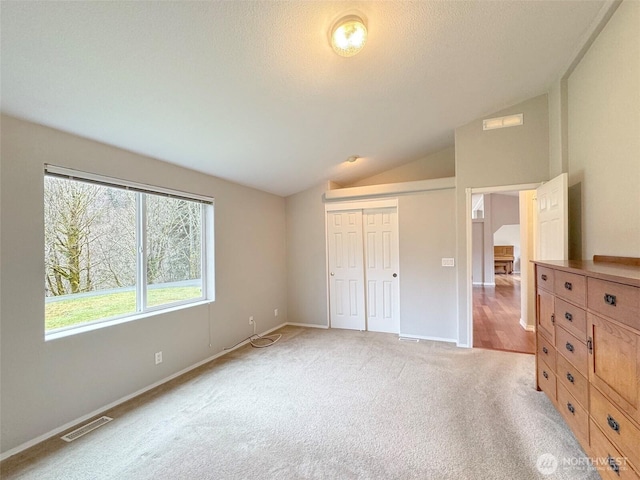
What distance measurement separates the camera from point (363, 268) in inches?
181

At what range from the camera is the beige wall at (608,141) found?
6.44 ft

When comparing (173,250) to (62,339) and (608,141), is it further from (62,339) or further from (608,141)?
(608,141)

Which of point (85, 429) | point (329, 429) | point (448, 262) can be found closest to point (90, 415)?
point (85, 429)

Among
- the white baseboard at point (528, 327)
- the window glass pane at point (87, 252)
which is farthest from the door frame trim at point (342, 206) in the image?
the window glass pane at point (87, 252)

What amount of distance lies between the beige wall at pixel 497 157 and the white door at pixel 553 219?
36 centimetres

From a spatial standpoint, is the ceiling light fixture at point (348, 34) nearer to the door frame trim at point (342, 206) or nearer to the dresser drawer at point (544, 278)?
the dresser drawer at point (544, 278)

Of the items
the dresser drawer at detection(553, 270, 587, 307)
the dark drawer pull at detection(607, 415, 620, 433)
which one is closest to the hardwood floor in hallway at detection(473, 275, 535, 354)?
the dresser drawer at detection(553, 270, 587, 307)

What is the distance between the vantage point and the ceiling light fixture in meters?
1.78

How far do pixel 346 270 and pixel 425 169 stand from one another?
2079mm

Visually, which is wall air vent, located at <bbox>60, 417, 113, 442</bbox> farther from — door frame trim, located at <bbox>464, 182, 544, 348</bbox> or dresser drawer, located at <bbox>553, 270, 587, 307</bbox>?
door frame trim, located at <bbox>464, 182, 544, 348</bbox>

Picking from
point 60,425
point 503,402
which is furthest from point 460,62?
point 60,425

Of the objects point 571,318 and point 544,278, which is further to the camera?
point 544,278

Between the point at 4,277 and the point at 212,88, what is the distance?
1883mm

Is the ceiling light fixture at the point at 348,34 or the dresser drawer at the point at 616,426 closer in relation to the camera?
the dresser drawer at the point at 616,426
